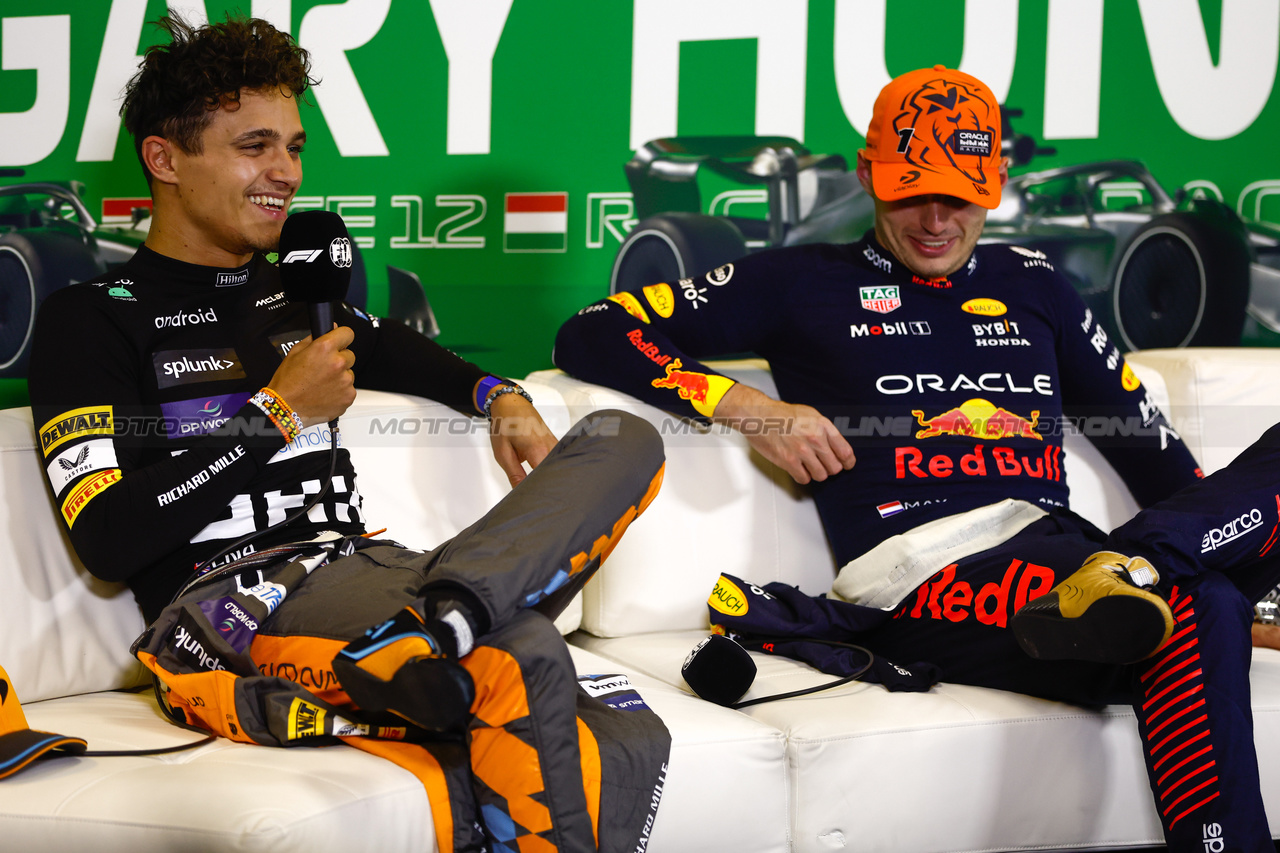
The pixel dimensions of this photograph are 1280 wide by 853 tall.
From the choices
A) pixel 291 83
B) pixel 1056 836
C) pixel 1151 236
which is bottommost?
pixel 1056 836

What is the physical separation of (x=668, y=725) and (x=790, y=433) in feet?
2.13

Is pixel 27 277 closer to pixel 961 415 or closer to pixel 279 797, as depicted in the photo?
pixel 279 797

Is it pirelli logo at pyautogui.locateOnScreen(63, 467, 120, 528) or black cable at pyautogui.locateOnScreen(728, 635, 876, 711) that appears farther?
black cable at pyautogui.locateOnScreen(728, 635, 876, 711)

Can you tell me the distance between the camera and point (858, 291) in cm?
198

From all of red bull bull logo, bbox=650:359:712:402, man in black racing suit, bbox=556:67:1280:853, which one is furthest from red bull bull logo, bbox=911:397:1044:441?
red bull bull logo, bbox=650:359:712:402

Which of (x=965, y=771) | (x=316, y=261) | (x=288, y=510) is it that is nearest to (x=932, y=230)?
(x=965, y=771)

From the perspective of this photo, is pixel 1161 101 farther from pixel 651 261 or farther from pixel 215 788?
pixel 215 788

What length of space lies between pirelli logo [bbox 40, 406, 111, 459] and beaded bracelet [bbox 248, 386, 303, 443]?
19cm

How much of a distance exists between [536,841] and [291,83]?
47.7 inches

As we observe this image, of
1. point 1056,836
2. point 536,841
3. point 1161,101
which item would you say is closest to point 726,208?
point 1161,101

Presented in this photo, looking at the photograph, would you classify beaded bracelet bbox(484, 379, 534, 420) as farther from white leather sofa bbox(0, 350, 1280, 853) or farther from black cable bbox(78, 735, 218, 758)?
black cable bbox(78, 735, 218, 758)

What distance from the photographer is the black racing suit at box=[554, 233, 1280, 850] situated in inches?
57.6

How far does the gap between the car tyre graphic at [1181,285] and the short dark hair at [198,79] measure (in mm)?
1959

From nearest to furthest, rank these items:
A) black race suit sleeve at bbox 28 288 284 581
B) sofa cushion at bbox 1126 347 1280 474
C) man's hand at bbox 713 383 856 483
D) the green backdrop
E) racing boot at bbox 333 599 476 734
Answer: racing boot at bbox 333 599 476 734, black race suit sleeve at bbox 28 288 284 581, man's hand at bbox 713 383 856 483, sofa cushion at bbox 1126 347 1280 474, the green backdrop
